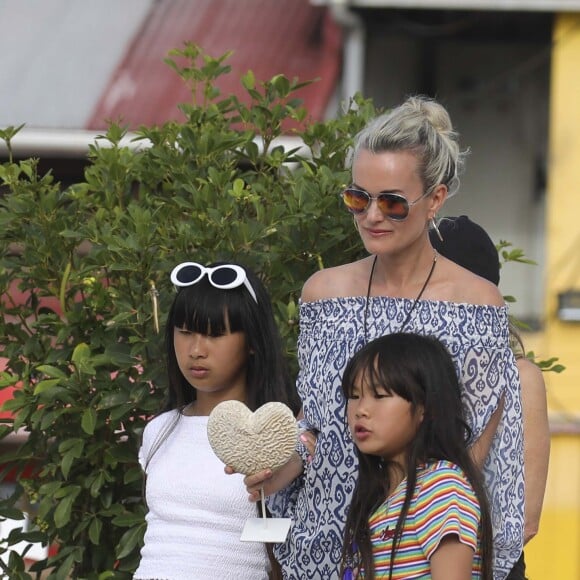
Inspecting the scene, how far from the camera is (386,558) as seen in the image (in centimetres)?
285

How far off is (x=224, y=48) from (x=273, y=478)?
19.5ft

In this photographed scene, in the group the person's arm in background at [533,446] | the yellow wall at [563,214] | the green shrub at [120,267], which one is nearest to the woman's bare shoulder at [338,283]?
the person's arm in background at [533,446]

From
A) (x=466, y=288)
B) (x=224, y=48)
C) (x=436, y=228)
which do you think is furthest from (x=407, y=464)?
(x=224, y=48)

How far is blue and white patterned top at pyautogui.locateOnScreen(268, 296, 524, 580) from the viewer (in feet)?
10.0

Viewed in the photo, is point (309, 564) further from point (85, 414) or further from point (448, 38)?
point (448, 38)

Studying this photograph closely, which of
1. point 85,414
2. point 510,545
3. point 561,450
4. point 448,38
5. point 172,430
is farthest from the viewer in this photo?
point 448,38

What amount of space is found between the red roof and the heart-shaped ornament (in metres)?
5.53

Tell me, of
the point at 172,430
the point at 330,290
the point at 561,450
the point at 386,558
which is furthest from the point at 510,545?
the point at 561,450

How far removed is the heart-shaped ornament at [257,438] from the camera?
9.68ft

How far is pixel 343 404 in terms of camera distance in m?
3.10

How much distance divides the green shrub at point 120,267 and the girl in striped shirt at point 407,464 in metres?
1.05

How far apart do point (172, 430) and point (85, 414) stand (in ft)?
1.39

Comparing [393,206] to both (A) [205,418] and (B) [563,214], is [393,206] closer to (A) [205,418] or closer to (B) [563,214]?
(A) [205,418]

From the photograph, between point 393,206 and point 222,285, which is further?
point 222,285
